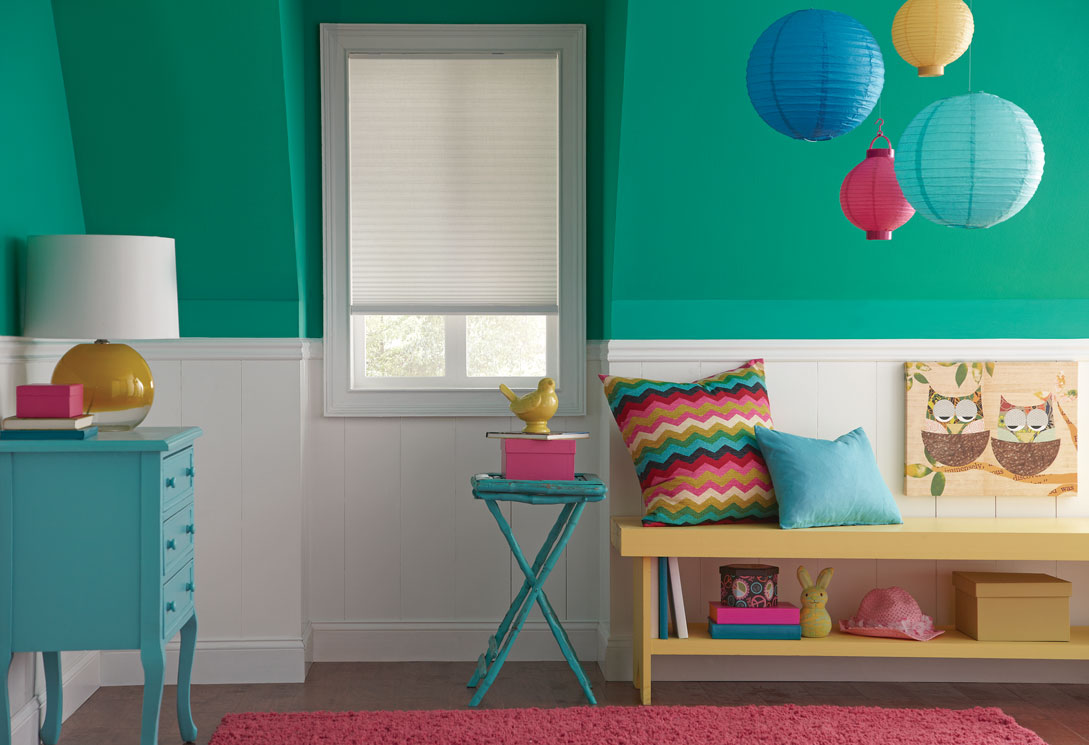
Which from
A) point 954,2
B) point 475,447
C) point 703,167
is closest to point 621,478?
point 475,447

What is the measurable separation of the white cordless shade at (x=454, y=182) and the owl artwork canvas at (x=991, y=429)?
145 centimetres

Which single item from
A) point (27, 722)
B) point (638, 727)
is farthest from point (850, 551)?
point (27, 722)

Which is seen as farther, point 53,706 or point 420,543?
point 420,543

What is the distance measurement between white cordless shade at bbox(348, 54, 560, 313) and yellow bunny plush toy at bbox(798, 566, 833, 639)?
1.38 meters

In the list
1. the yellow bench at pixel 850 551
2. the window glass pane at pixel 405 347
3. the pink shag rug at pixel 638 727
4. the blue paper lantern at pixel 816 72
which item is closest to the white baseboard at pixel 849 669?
the yellow bench at pixel 850 551

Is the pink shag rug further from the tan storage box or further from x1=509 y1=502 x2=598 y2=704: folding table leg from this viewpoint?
the tan storage box

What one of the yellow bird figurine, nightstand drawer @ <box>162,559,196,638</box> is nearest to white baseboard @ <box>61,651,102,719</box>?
nightstand drawer @ <box>162,559,196,638</box>

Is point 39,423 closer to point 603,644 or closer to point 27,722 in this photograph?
point 27,722

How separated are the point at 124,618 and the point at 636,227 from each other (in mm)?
2067

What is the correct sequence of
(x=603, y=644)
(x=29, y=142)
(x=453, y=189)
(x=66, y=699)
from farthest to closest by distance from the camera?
(x=453, y=189)
(x=603, y=644)
(x=66, y=699)
(x=29, y=142)

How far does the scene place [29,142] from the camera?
121 inches

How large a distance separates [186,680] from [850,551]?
212 cm

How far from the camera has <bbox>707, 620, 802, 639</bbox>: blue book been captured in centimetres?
340

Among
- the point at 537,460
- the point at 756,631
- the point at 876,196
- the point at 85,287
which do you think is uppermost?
the point at 876,196
